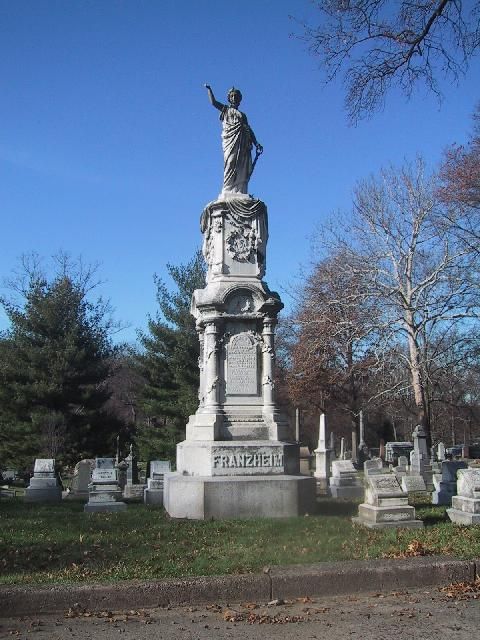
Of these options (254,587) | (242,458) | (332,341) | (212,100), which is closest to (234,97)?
(212,100)

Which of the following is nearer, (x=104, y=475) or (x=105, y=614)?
(x=105, y=614)

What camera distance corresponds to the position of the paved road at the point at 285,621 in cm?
498

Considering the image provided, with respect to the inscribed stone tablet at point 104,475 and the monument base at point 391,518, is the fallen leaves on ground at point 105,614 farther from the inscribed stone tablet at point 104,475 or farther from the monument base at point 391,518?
the inscribed stone tablet at point 104,475

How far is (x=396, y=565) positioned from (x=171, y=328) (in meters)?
26.1

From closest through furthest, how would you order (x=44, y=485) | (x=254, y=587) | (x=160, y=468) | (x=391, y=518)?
(x=254, y=587) < (x=391, y=518) < (x=160, y=468) < (x=44, y=485)

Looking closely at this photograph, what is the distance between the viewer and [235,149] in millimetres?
13016

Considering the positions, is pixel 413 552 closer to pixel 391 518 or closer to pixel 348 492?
pixel 391 518

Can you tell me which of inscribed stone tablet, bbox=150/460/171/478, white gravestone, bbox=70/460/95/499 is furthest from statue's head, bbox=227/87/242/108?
white gravestone, bbox=70/460/95/499

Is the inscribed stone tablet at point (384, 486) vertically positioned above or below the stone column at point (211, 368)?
below

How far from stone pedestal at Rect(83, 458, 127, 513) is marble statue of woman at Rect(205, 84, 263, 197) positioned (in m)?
6.44

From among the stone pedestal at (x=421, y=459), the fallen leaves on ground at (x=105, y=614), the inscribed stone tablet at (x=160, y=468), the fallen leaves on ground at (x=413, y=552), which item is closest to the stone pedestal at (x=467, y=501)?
the fallen leaves on ground at (x=413, y=552)

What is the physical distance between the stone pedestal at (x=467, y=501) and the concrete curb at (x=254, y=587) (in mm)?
3355

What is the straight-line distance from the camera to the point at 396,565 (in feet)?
20.5

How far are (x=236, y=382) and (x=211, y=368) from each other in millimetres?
553
